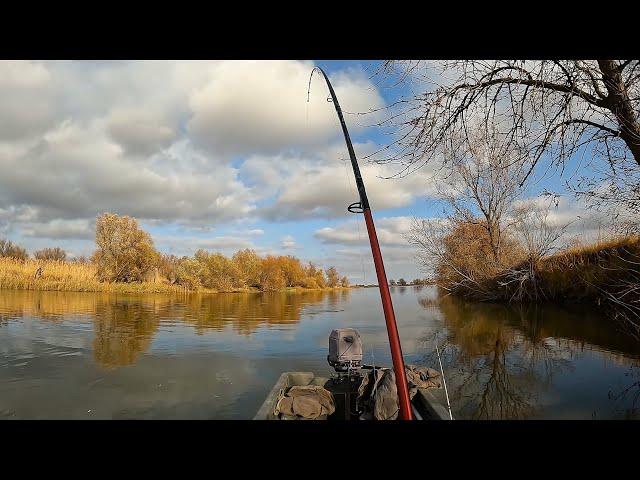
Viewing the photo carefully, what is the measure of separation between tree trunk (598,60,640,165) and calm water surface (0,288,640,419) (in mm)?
2478

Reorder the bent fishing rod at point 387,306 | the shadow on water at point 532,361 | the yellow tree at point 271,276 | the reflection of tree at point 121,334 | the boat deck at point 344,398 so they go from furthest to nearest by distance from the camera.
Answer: the yellow tree at point 271,276
the reflection of tree at point 121,334
the shadow on water at point 532,361
the boat deck at point 344,398
the bent fishing rod at point 387,306

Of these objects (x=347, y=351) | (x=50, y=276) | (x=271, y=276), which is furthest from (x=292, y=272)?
(x=347, y=351)

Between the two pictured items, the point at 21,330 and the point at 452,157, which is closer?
the point at 452,157

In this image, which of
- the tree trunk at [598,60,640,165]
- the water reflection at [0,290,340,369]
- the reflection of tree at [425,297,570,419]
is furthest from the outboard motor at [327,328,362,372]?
the water reflection at [0,290,340,369]

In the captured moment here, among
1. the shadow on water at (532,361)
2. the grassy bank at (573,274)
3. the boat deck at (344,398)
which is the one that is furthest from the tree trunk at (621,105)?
the grassy bank at (573,274)

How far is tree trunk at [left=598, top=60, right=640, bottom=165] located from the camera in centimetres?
336

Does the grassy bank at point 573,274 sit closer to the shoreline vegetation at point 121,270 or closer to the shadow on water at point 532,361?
the shadow on water at point 532,361

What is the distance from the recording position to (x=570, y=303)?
14.2 m

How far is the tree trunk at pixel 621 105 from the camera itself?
132 inches

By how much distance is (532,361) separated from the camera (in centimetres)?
888

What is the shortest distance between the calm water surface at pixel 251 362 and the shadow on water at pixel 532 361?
3 centimetres
